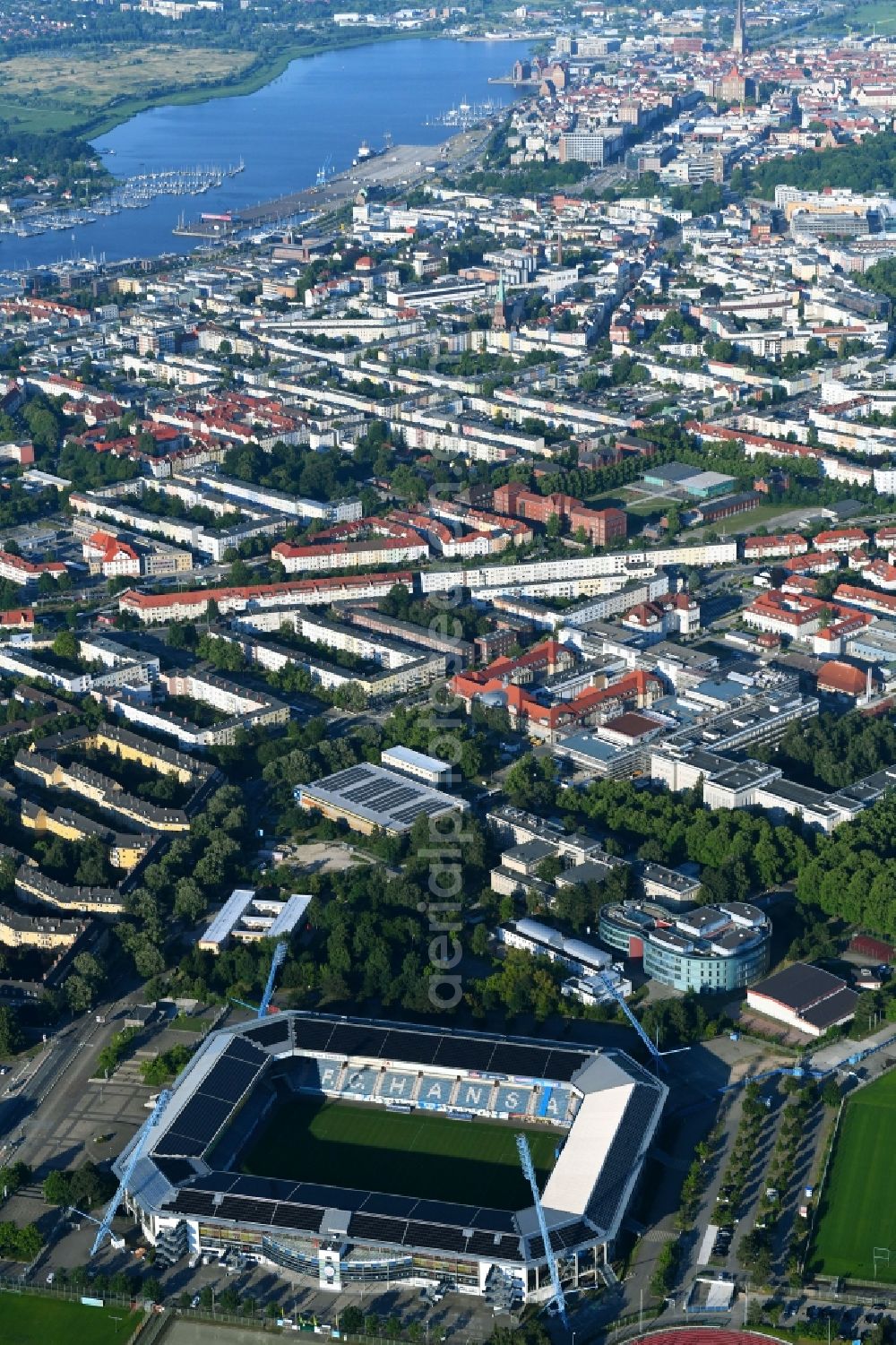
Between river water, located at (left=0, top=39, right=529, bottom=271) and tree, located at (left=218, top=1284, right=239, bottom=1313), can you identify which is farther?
river water, located at (left=0, top=39, right=529, bottom=271)

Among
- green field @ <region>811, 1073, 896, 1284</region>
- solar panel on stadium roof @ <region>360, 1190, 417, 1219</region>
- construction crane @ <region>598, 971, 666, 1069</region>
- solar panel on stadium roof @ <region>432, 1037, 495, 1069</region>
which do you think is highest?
solar panel on stadium roof @ <region>360, 1190, 417, 1219</region>

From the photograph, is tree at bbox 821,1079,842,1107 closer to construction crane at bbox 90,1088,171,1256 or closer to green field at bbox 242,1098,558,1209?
green field at bbox 242,1098,558,1209

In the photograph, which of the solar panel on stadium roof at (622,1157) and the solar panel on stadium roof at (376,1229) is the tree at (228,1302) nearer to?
the solar panel on stadium roof at (376,1229)

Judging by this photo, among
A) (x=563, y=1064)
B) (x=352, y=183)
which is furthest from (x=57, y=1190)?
(x=352, y=183)

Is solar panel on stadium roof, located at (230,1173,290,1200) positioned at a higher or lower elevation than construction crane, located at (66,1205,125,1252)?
higher

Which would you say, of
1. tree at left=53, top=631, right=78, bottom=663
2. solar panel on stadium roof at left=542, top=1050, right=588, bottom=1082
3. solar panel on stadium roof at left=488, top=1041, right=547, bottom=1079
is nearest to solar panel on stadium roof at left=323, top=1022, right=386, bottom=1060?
solar panel on stadium roof at left=488, top=1041, right=547, bottom=1079

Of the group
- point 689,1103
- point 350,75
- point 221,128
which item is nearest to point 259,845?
point 689,1103

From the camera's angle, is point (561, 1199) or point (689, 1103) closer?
point (561, 1199)

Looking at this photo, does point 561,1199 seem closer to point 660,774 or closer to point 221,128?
point 660,774

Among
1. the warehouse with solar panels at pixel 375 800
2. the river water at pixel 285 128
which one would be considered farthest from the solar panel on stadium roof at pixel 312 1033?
the river water at pixel 285 128
